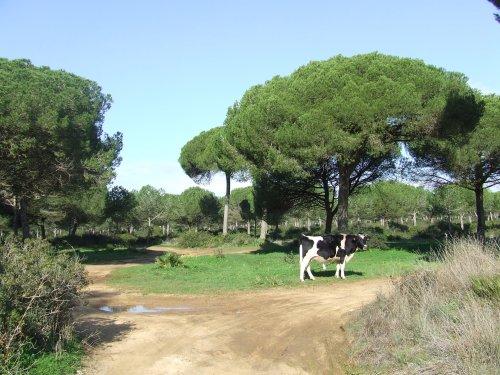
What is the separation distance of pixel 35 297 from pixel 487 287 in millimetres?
6696

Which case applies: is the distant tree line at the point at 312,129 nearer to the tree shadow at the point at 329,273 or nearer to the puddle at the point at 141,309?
the tree shadow at the point at 329,273

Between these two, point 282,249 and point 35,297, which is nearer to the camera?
point 35,297

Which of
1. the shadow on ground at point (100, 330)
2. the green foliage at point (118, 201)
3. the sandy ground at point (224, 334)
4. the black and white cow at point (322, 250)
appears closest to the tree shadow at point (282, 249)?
the black and white cow at point (322, 250)

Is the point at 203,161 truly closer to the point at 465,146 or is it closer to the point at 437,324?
the point at 465,146

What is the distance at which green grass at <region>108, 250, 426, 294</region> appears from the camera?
16.0 metres

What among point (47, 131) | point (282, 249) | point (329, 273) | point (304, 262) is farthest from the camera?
point (282, 249)

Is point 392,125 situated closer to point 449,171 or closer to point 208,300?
point 449,171

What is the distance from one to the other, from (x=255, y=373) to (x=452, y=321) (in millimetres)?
2897

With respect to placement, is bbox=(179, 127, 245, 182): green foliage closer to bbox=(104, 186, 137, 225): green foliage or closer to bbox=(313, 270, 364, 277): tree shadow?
bbox=(104, 186, 137, 225): green foliage

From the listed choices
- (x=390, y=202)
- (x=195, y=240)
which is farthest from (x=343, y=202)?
(x=390, y=202)

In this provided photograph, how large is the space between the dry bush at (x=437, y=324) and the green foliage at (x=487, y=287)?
0.08 meters

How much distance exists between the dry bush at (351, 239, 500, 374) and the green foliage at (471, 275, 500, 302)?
8 centimetres

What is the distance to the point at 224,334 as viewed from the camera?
9.39 metres

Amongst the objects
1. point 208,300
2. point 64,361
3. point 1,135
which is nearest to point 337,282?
point 208,300
